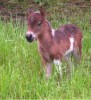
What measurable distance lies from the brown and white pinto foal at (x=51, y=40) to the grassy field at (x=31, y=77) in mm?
224

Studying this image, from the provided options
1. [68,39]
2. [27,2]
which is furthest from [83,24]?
[27,2]

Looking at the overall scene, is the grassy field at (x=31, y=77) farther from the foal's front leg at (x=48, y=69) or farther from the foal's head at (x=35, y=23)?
the foal's head at (x=35, y=23)

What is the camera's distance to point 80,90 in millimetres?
6543

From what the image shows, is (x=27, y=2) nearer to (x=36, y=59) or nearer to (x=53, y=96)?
(x=36, y=59)

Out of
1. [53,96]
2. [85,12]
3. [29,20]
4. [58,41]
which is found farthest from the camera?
[85,12]

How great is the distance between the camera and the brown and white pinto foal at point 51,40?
6.93m

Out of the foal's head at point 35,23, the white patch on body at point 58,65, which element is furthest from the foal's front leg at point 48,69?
the foal's head at point 35,23

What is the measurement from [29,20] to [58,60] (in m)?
0.88

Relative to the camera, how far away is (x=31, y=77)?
22.7ft

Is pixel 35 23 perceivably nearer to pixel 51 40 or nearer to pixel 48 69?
pixel 51 40

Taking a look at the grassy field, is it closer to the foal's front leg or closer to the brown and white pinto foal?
the foal's front leg

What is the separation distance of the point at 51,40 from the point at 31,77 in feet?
2.65

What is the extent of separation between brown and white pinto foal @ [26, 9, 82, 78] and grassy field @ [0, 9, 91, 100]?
0.74ft

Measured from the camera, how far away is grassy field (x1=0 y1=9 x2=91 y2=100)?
6.45 meters
